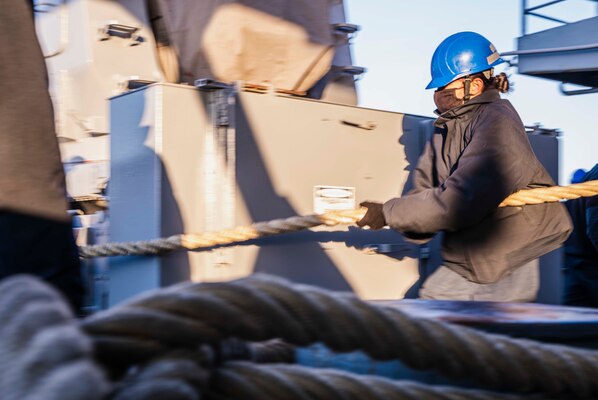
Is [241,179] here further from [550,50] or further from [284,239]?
[550,50]

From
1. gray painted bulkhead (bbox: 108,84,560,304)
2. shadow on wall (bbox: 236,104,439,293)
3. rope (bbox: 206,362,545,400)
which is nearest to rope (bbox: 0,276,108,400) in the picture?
rope (bbox: 206,362,545,400)

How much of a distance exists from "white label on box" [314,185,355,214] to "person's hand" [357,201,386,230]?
0.32 meters

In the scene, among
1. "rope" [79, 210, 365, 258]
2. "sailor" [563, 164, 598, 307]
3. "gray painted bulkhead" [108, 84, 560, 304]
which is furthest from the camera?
"sailor" [563, 164, 598, 307]

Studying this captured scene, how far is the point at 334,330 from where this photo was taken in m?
1.00

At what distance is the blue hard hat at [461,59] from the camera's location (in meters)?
3.71

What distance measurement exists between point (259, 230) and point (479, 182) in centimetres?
95

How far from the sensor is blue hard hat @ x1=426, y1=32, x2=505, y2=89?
3.71m

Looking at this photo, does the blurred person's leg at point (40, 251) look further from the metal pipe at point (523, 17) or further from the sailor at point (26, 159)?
the metal pipe at point (523, 17)

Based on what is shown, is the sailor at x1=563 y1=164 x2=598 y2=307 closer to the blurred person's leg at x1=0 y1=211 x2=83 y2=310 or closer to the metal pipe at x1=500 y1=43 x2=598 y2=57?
the metal pipe at x1=500 y1=43 x2=598 y2=57

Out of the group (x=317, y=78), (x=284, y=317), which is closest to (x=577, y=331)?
(x=284, y=317)

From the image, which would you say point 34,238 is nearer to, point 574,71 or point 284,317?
point 284,317

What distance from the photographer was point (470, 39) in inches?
150

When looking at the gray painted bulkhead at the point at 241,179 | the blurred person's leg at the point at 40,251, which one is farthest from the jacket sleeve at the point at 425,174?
the blurred person's leg at the point at 40,251

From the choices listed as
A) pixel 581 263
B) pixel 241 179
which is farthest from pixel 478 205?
pixel 581 263
